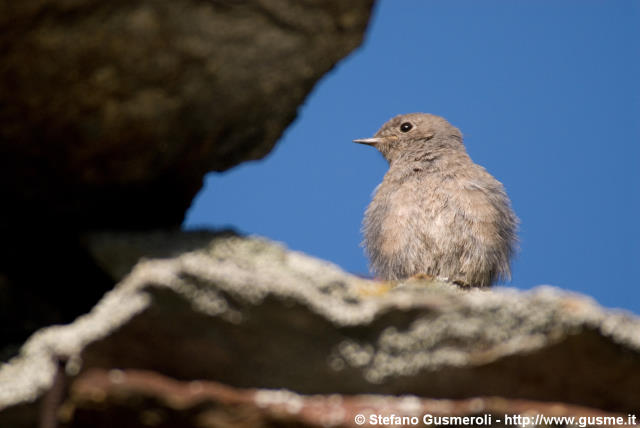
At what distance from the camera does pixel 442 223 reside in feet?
23.0

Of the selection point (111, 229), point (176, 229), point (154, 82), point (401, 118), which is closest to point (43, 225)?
point (111, 229)

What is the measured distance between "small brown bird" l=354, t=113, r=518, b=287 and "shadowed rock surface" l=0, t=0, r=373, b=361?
368 cm

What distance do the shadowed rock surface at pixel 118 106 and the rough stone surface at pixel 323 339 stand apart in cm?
56

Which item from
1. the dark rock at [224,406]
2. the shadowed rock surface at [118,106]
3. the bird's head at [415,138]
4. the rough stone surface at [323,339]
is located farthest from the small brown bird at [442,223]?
the dark rock at [224,406]

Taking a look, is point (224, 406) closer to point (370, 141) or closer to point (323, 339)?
point (323, 339)

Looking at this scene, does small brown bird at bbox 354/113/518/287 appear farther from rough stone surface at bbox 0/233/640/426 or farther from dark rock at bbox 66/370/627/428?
dark rock at bbox 66/370/627/428

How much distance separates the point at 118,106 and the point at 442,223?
443 cm

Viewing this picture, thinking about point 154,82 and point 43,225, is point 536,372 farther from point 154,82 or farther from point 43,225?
point 43,225

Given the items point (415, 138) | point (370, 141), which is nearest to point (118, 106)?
point (415, 138)

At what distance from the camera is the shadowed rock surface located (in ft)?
9.14

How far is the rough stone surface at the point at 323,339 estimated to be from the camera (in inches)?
96.6

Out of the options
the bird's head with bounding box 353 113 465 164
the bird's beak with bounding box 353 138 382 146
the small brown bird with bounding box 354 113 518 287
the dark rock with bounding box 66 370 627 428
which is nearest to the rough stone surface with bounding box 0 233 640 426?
the dark rock with bounding box 66 370 627 428

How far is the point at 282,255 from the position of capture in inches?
116

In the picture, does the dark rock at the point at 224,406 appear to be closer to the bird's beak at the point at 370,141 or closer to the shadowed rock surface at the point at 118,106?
the shadowed rock surface at the point at 118,106
